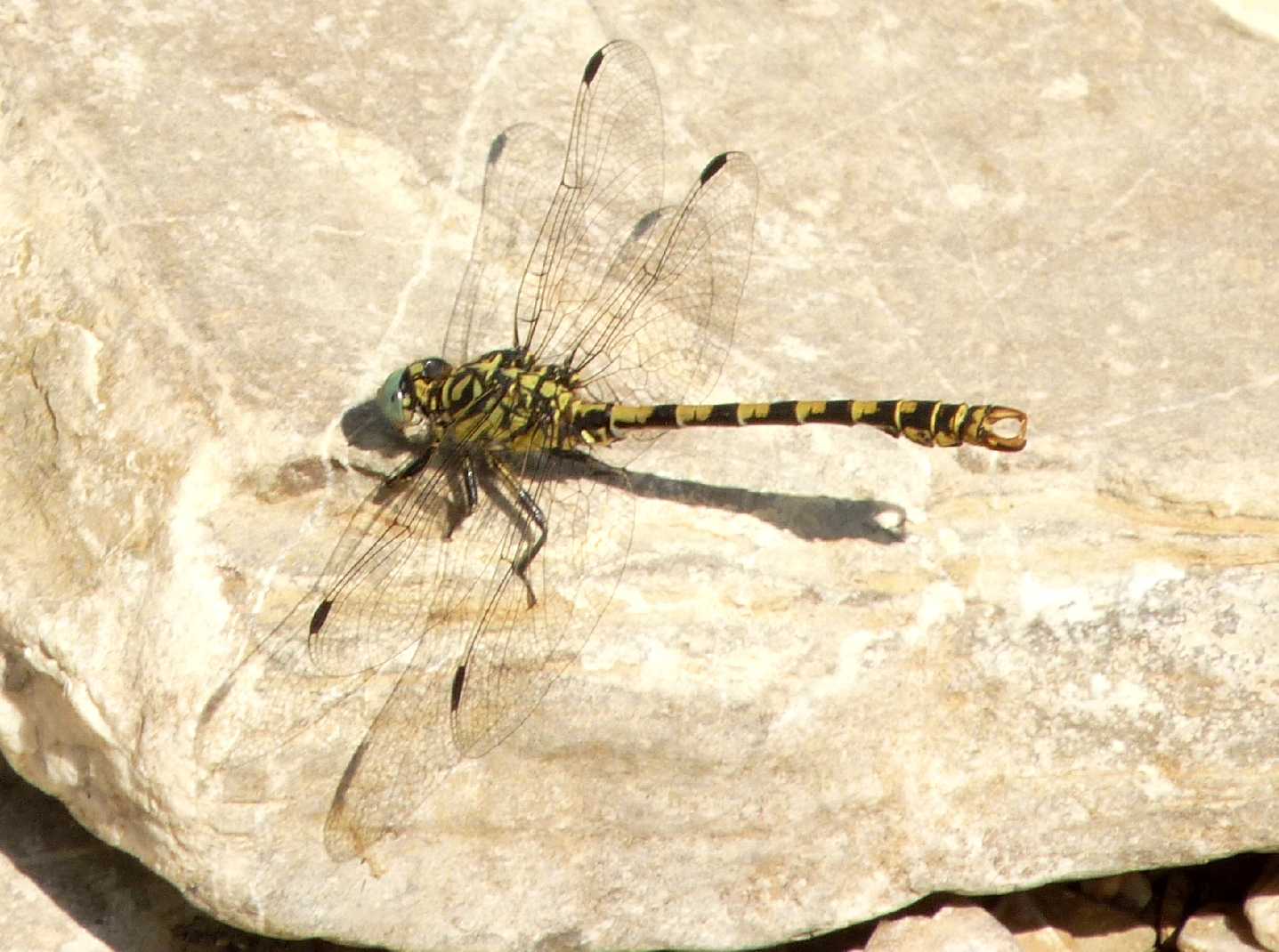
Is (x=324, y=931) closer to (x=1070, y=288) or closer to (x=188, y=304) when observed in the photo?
(x=188, y=304)

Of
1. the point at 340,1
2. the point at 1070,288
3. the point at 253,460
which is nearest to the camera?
the point at 253,460

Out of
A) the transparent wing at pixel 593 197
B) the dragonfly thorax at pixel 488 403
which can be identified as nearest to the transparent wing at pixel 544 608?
the dragonfly thorax at pixel 488 403

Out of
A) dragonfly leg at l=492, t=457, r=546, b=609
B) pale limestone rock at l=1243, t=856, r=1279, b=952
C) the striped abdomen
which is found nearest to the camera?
the striped abdomen

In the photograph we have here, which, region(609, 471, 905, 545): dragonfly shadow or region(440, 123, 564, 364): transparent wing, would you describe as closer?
region(609, 471, 905, 545): dragonfly shadow

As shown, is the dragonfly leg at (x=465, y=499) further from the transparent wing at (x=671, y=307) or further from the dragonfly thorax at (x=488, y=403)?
the transparent wing at (x=671, y=307)

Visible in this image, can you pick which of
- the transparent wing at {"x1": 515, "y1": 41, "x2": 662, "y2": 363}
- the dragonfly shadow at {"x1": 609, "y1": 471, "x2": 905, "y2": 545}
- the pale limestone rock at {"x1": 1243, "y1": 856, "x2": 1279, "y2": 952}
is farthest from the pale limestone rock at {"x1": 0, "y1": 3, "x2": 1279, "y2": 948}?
the pale limestone rock at {"x1": 1243, "y1": 856, "x2": 1279, "y2": 952}

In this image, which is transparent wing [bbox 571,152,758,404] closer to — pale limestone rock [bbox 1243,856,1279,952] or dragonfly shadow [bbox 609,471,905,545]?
dragonfly shadow [bbox 609,471,905,545]

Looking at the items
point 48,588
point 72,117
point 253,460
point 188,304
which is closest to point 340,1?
point 72,117
